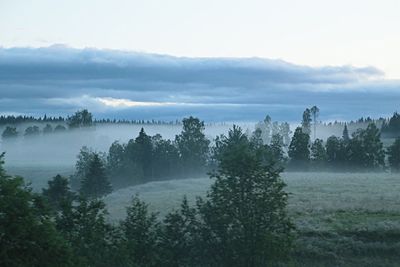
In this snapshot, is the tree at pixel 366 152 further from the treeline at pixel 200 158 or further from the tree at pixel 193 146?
the tree at pixel 193 146

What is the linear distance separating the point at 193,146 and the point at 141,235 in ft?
324

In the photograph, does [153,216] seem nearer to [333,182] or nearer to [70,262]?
[70,262]

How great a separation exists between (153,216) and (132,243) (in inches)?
99.7

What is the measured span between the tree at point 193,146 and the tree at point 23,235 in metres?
104

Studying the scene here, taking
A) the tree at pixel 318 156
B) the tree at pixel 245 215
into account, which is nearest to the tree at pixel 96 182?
the tree at pixel 318 156

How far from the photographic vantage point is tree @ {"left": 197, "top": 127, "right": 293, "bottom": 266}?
29359 mm

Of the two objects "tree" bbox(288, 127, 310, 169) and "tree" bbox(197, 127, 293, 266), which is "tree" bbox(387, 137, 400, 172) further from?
"tree" bbox(197, 127, 293, 266)

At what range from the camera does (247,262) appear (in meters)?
29.3

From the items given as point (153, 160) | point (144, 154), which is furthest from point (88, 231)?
point (153, 160)

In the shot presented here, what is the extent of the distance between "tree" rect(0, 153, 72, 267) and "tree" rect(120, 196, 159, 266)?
31.8 ft

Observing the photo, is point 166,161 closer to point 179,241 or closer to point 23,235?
point 179,241

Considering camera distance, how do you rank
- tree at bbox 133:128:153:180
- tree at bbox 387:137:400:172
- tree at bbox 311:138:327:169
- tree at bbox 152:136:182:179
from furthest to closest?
1. tree at bbox 152:136:182:179
2. tree at bbox 133:128:153:180
3. tree at bbox 311:138:327:169
4. tree at bbox 387:137:400:172

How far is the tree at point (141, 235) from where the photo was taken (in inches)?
1170

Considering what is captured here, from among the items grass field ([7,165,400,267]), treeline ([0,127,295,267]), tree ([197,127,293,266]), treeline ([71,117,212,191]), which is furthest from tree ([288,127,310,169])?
tree ([197,127,293,266])
